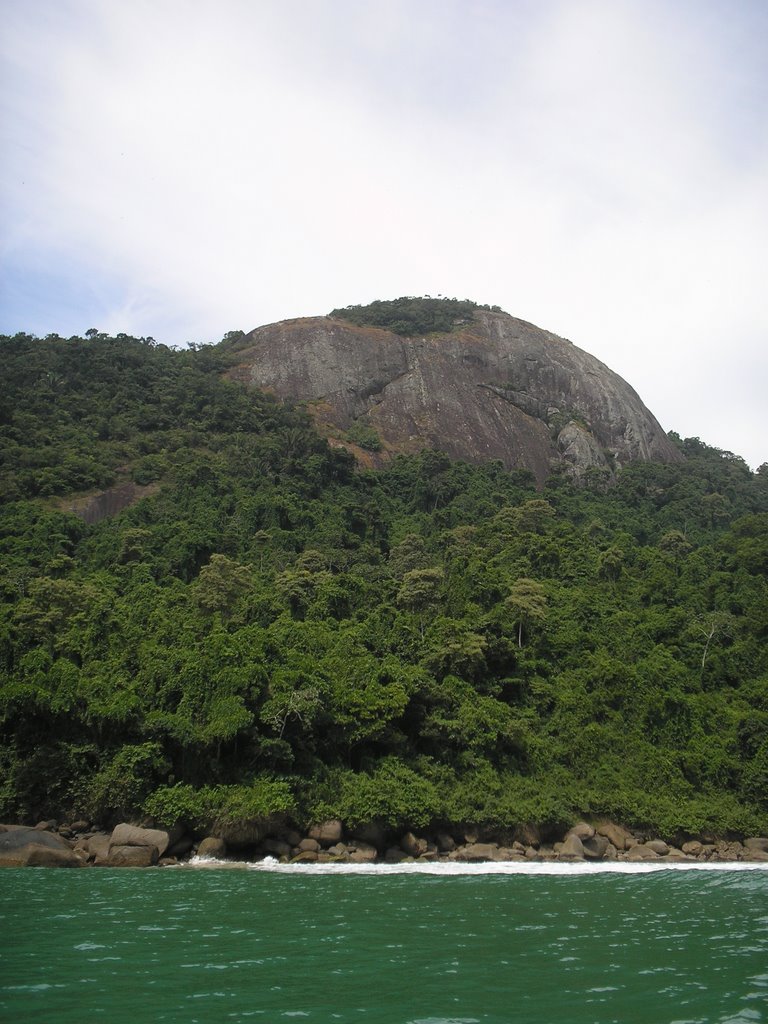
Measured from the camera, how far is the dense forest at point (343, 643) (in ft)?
90.6

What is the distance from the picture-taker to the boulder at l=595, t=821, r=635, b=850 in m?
29.6

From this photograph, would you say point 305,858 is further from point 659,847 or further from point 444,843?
point 659,847

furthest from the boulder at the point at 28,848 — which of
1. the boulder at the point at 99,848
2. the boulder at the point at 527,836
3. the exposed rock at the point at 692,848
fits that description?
the exposed rock at the point at 692,848

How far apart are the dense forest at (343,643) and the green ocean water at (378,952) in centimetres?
822

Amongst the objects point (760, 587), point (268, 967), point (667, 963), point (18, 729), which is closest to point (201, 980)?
point (268, 967)

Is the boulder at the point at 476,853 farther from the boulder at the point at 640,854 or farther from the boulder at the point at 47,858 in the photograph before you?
the boulder at the point at 47,858

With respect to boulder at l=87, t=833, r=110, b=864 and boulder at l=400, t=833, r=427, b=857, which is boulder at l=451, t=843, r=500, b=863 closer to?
boulder at l=400, t=833, r=427, b=857

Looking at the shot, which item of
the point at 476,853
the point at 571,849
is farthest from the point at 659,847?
the point at 476,853

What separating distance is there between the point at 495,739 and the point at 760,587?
901 inches

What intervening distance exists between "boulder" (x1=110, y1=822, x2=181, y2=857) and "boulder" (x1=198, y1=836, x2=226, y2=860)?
1053 mm

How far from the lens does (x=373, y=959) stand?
11.5 metres

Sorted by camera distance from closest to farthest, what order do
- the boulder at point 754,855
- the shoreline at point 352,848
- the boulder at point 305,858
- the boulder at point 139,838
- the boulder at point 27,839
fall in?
the boulder at point 27,839, the shoreline at point 352,848, the boulder at point 139,838, the boulder at point 305,858, the boulder at point 754,855

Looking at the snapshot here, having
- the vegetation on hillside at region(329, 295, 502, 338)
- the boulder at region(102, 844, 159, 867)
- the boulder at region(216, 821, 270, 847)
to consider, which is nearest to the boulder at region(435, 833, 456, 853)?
the boulder at region(216, 821, 270, 847)

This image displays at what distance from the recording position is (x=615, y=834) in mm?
30000
